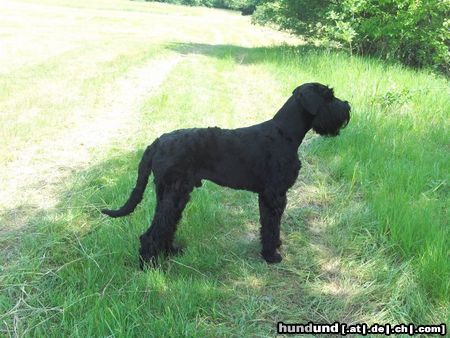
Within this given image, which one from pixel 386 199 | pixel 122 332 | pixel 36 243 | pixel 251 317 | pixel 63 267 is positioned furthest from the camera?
pixel 386 199

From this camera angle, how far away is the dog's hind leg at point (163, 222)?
3713 millimetres

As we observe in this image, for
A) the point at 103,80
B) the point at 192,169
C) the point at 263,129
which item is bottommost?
the point at 103,80

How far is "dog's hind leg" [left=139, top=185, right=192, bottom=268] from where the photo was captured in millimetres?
3713

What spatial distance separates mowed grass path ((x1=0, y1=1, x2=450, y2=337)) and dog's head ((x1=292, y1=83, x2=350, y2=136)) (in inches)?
37.1

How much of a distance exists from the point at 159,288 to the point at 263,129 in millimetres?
1763

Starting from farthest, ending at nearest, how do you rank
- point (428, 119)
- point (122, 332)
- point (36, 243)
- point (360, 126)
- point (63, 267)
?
point (428, 119)
point (360, 126)
point (36, 243)
point (63, 267)
point (122, 332)

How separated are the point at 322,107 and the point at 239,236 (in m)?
1.56

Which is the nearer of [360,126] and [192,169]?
[192,169]

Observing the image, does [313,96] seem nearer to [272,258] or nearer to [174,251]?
[272,258]

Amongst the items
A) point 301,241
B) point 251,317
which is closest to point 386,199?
point 301,241

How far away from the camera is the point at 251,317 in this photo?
3184mm

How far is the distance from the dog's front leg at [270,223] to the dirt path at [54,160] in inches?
103

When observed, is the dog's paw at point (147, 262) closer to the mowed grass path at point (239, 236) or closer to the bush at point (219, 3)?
the mowed grass path at point (239, 236)

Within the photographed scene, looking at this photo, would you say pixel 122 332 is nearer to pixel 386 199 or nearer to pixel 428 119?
pixel 386 199
